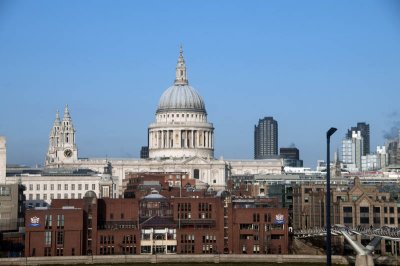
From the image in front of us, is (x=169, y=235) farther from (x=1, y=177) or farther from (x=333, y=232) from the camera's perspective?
(x=1, y=177)

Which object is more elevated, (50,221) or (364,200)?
(364,200)

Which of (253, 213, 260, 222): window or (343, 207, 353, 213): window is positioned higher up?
(343, 207, 353, 213): window

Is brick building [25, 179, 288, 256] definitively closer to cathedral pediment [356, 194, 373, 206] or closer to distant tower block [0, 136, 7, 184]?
cathedral pediment [356, 194, 373, 206]

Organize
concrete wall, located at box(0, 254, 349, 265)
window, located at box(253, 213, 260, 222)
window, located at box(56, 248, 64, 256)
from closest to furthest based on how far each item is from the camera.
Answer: concrete wall, located at box(0, 254, 349, 265), window, located at box(56, 248, 64, 256), window, located at box(253, 213, 260, 222)

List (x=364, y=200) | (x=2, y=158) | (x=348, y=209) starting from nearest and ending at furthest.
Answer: (x=364, y=200) → (x=348, y=209) → (x=2, y=158)

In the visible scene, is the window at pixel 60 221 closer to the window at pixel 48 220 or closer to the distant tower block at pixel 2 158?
the window at pixel 48 220

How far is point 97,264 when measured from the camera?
105188 mm

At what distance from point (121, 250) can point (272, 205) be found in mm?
17717

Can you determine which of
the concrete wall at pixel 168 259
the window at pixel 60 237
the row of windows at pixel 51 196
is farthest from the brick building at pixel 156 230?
the row of windows at pixel 51 196

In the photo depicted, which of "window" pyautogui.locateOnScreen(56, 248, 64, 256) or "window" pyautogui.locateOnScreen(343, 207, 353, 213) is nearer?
"window" pyautogui.locateOnScreen(56, 248, 64, 256)

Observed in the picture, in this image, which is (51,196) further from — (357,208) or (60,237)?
(60,237)

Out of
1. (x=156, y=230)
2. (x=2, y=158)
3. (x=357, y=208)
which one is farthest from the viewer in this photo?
(x=2, y=158)

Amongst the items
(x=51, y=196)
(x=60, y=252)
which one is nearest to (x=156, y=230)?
(x=60, y=252)

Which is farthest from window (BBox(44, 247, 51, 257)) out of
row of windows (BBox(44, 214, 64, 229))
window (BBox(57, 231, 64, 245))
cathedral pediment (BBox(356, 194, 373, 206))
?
cathedral pediment (BBox(356, 194, 373, 206))
